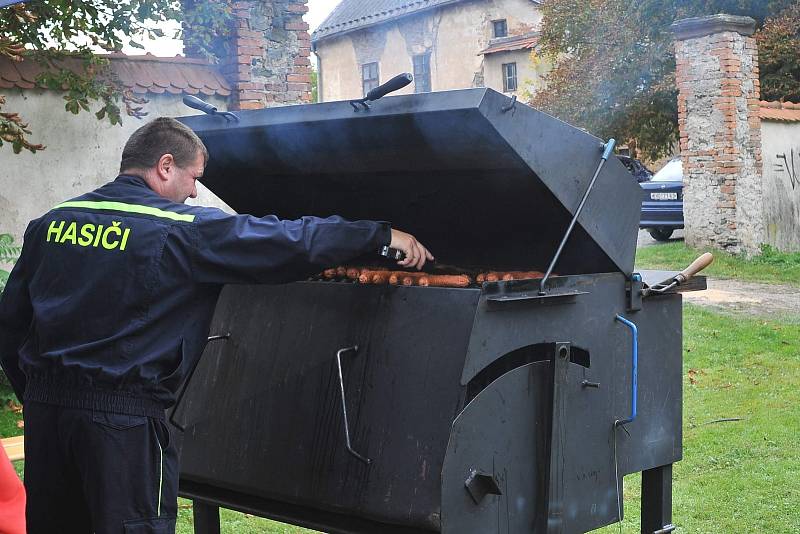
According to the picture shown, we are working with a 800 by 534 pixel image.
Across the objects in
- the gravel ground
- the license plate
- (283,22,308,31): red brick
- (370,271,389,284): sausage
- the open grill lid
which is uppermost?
(283,22,308,31): red brick

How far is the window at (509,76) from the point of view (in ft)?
101

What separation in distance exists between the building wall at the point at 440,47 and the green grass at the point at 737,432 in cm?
1344

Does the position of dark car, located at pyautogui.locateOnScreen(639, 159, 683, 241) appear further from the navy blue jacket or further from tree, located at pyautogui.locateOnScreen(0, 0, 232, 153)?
the navy blue jacket

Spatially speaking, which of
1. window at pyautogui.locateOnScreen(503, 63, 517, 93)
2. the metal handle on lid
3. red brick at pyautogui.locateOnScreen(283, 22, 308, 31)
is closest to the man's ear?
the metal handle on lid

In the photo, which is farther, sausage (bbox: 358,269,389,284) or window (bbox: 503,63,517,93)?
window (bbox: 503,63,517,93)

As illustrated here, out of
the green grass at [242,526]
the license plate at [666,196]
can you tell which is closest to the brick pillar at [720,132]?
the license plate at [666,196]

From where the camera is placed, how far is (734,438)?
6664 millimetres

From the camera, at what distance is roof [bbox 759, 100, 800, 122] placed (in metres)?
14.6

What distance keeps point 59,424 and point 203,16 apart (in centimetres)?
584

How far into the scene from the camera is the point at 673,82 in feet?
64.2

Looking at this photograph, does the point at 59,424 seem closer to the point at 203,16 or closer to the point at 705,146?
the point at 203,16

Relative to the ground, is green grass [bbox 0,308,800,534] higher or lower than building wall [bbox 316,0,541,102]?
lower

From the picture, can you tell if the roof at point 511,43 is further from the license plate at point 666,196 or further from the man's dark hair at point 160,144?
the man's dark hair at point 160,144

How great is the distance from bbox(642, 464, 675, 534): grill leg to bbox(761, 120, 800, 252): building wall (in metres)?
11.5
